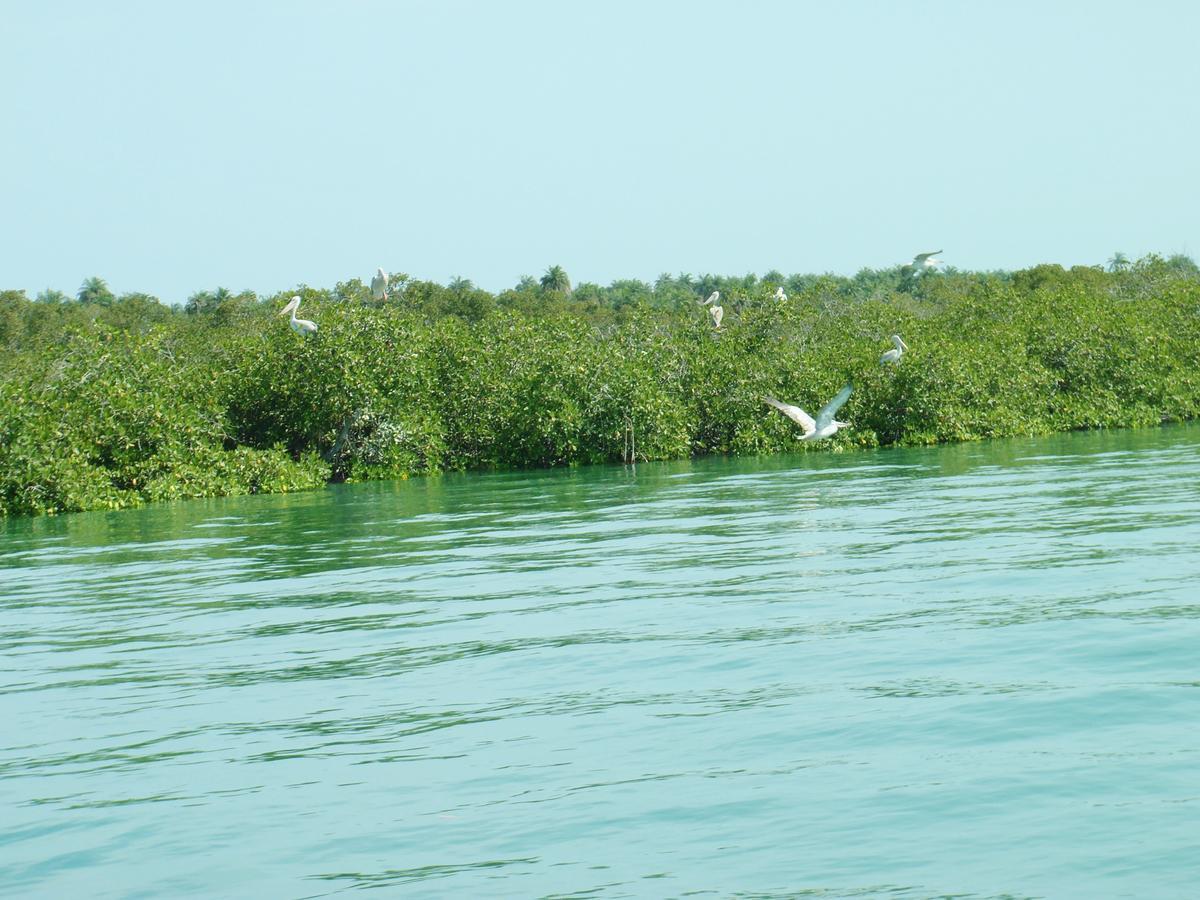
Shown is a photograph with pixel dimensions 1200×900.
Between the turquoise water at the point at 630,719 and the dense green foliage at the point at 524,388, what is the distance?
15.5 meters

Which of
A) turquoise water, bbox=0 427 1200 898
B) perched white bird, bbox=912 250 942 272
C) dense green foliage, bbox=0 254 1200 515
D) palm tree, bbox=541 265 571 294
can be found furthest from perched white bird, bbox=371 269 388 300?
palm tree, bbox=541 265 571 294

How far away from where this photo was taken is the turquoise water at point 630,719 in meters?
5.25

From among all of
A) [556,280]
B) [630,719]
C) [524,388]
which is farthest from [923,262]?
[556,280]

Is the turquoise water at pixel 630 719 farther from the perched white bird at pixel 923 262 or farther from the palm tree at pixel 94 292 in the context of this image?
the palm tree at pixel 94 292

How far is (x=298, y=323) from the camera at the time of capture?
33.8 metres

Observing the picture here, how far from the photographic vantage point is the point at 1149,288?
57938mm

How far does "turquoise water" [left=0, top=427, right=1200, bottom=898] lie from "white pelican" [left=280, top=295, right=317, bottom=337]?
61.1 feet

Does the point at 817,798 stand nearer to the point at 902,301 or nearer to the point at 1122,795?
the point at 1122,795

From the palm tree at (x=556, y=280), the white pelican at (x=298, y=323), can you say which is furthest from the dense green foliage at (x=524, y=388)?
the palm tree at (x=556, y=280)

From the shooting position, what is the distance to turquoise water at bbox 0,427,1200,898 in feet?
17.2

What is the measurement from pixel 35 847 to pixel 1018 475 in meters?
19.2

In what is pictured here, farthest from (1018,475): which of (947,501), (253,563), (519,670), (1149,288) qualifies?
(1149,288)

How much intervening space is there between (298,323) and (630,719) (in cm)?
2762

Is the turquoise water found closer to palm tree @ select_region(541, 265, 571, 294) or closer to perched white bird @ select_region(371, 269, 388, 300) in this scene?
perched white bird @ select_region(371, 269, 388, 300)
